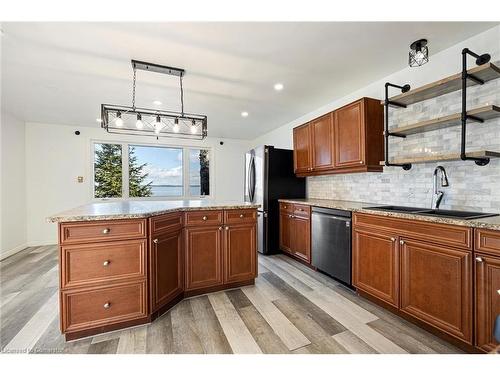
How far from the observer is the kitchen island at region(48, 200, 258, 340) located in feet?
5.53

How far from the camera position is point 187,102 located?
346 cm

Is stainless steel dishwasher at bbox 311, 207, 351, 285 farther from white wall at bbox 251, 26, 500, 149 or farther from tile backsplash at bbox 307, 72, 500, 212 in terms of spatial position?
white wall at bbox 251, 26, 500, 149

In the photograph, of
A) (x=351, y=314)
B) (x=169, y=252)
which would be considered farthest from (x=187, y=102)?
(x=351, y=314)

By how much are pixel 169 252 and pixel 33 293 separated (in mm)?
1727

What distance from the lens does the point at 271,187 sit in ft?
12.6

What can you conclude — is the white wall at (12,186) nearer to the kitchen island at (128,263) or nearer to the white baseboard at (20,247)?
the white baseboard at (20,247)

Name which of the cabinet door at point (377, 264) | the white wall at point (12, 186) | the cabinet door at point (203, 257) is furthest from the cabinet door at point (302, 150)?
the white wall at point (12, 186)

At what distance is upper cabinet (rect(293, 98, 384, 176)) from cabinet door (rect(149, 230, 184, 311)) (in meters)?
2.16

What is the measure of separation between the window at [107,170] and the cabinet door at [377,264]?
190 inches

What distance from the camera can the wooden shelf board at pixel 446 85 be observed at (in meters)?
1.70

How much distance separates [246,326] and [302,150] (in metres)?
2.68

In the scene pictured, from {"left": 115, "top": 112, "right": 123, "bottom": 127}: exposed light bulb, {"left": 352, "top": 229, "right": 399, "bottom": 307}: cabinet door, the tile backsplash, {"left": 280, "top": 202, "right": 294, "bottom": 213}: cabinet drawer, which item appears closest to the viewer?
the tile backsplash

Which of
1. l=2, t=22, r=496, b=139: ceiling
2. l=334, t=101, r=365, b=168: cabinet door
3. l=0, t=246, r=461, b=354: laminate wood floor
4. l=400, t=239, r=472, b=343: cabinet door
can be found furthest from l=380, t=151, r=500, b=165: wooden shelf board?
l=0, t=246, r=461, b=354: laminate wood floor

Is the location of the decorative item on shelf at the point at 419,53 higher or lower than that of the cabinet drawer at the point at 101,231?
higher
